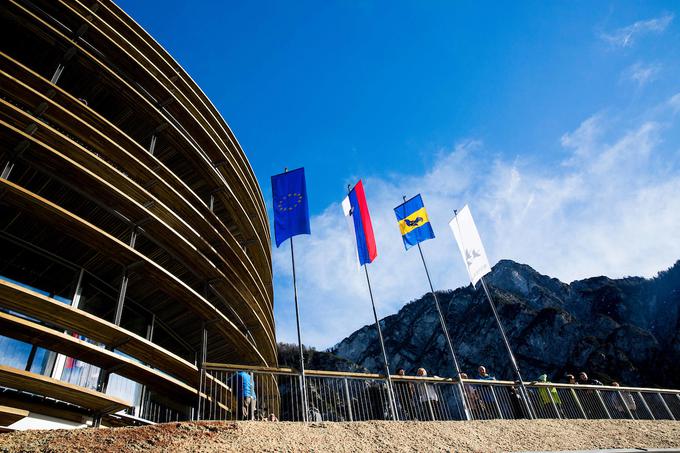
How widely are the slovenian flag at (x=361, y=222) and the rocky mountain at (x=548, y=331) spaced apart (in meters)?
52.2

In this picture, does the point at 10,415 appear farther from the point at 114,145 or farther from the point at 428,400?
the point at 428,400

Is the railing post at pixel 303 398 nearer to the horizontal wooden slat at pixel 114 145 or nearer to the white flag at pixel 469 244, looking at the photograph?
the horizontal wooden slat at pixel 114 145

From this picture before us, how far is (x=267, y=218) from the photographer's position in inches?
955

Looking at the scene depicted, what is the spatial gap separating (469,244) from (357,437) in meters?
9.85

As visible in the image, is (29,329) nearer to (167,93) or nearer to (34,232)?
(34,232)

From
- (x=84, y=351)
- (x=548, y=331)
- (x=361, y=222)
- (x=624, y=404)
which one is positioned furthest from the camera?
(x=548, y=331)

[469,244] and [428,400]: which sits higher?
[469,244]

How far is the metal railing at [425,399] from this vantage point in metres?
10.1

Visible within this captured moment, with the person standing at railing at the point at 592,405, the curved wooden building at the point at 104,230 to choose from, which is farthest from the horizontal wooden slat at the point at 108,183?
the person standing at railing at the point at 592,405

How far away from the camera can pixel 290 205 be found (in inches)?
577

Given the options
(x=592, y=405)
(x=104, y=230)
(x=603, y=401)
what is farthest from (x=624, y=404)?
(x=104, y=230)

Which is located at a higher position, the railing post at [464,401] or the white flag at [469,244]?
the white flag at [469,244]

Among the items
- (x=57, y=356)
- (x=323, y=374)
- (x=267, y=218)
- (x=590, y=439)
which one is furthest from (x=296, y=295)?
(x=267, y=218)

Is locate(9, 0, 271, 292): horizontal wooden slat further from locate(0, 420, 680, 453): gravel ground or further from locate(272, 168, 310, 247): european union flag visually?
locate(0, 420, 680, 453): gravel ground
